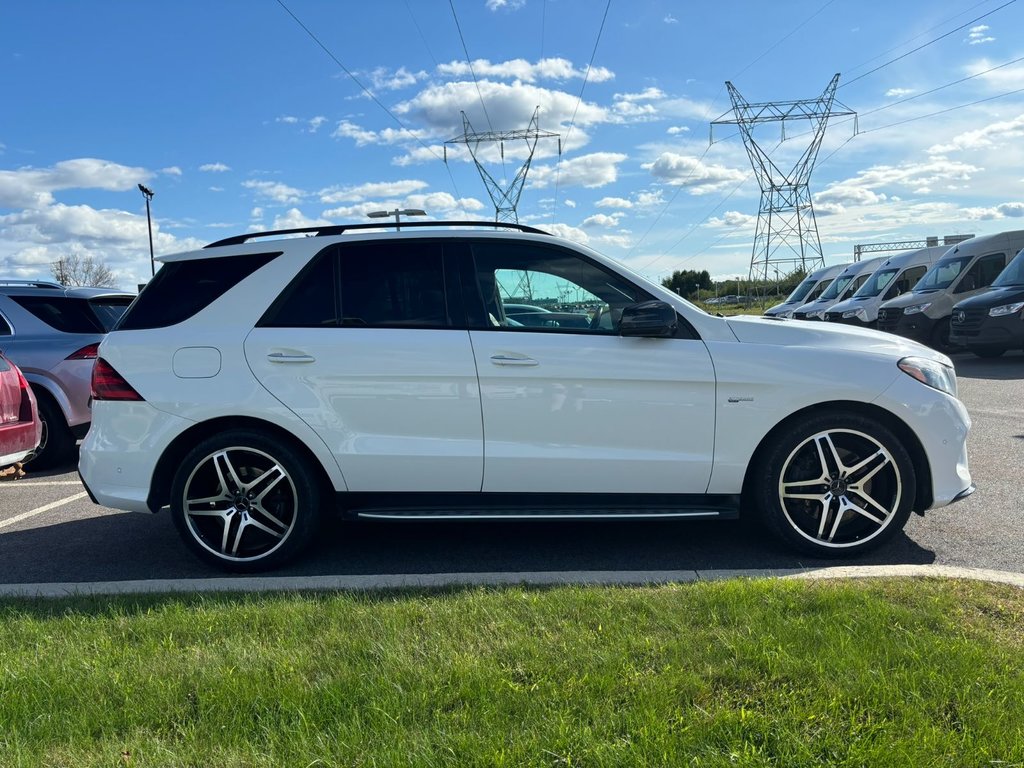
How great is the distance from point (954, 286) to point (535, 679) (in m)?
16.9

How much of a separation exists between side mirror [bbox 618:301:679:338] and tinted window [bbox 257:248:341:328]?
1.59 m

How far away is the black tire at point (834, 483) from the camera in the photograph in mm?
4051

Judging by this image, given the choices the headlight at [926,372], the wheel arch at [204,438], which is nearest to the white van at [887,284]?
the headlight at [926,372]

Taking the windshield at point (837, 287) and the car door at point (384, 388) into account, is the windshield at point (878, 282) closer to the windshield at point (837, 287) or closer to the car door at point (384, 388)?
the windshield at point (837, 287)

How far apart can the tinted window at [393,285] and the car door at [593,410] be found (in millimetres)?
315

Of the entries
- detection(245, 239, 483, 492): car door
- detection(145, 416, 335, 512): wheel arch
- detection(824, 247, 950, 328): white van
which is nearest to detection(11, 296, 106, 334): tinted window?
detection(145, 416, 335, 512): wheel arch

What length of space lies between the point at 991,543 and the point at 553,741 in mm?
3311

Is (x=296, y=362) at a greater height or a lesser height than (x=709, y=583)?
greater

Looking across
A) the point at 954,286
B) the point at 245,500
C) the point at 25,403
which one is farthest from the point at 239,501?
the point at 954,286

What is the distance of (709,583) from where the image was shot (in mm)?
3559

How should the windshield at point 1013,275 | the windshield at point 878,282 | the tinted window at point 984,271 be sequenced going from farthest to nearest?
the windshield at point 878,282
the tinted window at point 984,271
the windshield at point 1013,275

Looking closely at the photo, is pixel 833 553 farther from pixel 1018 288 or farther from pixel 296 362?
pixel 1018 288

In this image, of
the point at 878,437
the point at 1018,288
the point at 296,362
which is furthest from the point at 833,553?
the point at 1018,288

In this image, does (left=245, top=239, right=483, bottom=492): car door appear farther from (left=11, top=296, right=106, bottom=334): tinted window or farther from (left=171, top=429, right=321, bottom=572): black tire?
(left=11, top=296, right=106, bottom=334): tinted window
